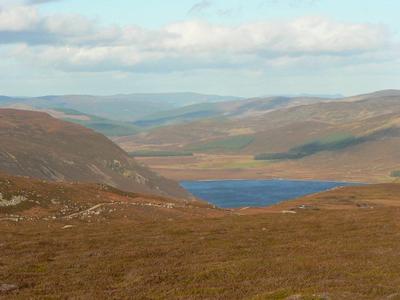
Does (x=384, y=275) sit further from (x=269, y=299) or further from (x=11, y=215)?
(x=11, y=215)

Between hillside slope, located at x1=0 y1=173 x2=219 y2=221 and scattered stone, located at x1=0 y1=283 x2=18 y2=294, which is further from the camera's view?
hillside slope, located at x1=0 y1=173 x2=219 y2=221

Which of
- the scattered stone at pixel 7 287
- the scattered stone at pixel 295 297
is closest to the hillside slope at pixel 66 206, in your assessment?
the scattered stone at pixel 7 287

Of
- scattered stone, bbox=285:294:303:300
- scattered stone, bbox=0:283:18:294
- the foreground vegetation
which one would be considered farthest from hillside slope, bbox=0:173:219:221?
scattered stone, bbox=285:294:303:300

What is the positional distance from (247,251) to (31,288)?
19.1m

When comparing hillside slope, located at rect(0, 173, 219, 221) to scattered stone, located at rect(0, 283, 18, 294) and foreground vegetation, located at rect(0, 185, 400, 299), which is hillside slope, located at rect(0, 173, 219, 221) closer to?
foreground vegetation, located at rect(0, 185, 400, 299)

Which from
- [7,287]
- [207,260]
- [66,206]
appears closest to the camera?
[7,287]

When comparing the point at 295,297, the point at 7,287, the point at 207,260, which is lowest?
the point at 207,260

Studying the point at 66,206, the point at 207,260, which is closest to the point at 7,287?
the point at 207,260

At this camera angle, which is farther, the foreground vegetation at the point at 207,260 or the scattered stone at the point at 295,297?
the foreground vegetation at the point at 207,260

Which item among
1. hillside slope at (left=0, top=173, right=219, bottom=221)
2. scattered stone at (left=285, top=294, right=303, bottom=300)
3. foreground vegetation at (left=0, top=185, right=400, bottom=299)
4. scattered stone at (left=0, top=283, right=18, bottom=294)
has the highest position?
scattered stone at (left=285, top=294, right=303, bottom=300)

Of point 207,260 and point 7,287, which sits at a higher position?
point 7,287

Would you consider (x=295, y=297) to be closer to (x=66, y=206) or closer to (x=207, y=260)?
(x=207, y=260)

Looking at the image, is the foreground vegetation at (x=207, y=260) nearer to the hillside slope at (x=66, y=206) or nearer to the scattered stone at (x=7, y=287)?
the scattered stone at (x=7, y=287)

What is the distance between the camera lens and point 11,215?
80.8 m
